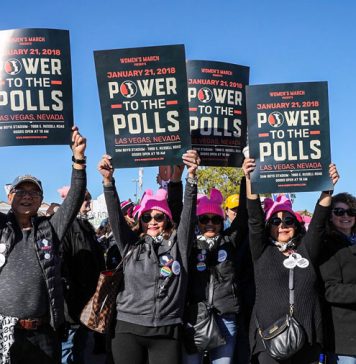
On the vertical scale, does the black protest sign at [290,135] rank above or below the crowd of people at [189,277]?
above

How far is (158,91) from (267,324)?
2.21 m

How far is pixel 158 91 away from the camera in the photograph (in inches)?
197

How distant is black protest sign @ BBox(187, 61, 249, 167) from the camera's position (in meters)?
5.50

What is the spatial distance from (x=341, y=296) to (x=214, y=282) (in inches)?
42.8

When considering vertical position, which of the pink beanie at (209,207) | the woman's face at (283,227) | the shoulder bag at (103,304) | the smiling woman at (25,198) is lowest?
the shoulder bag at (103,304)

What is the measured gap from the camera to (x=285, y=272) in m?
4.75

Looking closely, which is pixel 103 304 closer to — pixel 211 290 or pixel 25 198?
pixel 211 290

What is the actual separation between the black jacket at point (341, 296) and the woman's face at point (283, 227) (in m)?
0.39

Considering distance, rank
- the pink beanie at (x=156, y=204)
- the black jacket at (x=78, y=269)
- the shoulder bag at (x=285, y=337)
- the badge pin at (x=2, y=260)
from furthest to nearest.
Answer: the black jacket at (x=78, y=269), the pink beanie at (x=156, y=204), the shoulder bag at (x=285, y=337), the badge pin at (x=2, y=260)

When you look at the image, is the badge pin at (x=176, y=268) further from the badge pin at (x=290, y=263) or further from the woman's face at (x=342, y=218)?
the woman's face at (x=342, y=218)

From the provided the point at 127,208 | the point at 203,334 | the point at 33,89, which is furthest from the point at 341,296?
the point at 127,208

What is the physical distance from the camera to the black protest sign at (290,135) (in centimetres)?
497

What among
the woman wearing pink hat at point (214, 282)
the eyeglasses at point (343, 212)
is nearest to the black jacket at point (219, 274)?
the woman wearing pink hat at point (214, 282)

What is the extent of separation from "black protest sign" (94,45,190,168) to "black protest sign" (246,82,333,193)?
64 centimetres
